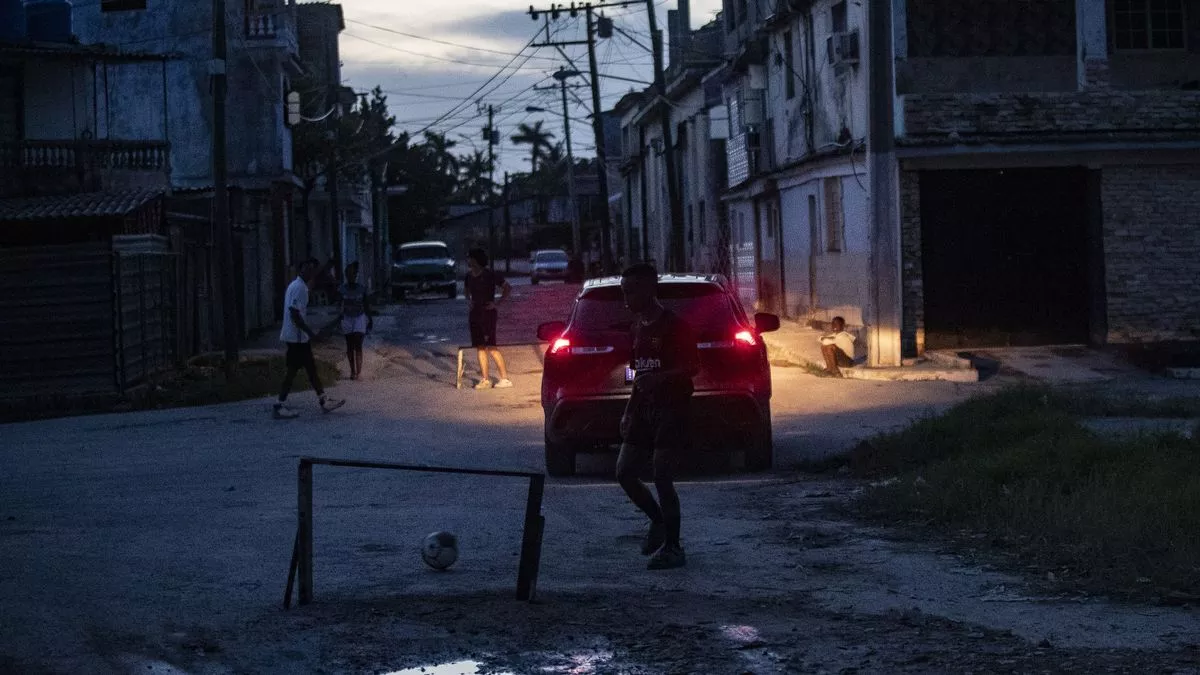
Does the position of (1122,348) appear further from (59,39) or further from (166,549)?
(59,39)

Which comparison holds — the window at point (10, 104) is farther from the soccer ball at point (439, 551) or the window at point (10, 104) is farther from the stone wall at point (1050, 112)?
the soccer ball at point (439, 551)

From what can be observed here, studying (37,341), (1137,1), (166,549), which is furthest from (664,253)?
(166,549)

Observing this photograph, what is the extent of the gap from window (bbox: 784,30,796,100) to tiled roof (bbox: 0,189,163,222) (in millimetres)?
13136

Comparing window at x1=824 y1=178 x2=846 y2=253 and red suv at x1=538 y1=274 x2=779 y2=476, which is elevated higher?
window at x1=824 y1=178 x2=846 y2=253

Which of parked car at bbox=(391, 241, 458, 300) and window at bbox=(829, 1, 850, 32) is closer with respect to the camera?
window at bbox=(829, 1, 850, 32)

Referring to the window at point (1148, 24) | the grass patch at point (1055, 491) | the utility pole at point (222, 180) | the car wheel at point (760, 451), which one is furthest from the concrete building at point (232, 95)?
the grass patch at point (1055, 491)

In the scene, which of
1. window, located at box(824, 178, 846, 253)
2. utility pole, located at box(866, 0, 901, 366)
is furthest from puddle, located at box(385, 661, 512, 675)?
window, located at box(824, 178, 846, 253)

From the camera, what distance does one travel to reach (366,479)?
1362 cm

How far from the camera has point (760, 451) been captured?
13.6 metres

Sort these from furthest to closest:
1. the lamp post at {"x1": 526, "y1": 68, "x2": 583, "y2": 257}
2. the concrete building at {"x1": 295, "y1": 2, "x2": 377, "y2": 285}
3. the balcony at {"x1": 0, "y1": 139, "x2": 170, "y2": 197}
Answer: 1. the lamp post at {"x1": 526, "y1": 68, "x2": 583, "y2": 257}
2. the concrete building at {"x1": 295, "y1": 2, "x2": 377, "y2": 285}
3. the balcony at {"x1": 0, "y1": 139, "x2": 170, "y2": 197}

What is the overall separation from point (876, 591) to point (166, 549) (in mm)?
4363

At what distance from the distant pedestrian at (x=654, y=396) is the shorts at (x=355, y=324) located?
14545 millimetres

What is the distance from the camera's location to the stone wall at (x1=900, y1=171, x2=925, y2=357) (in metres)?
24.7

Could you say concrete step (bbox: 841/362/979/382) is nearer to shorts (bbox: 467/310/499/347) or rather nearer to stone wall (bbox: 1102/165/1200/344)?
stone wall (bbox: 1102/165/1200/344)
